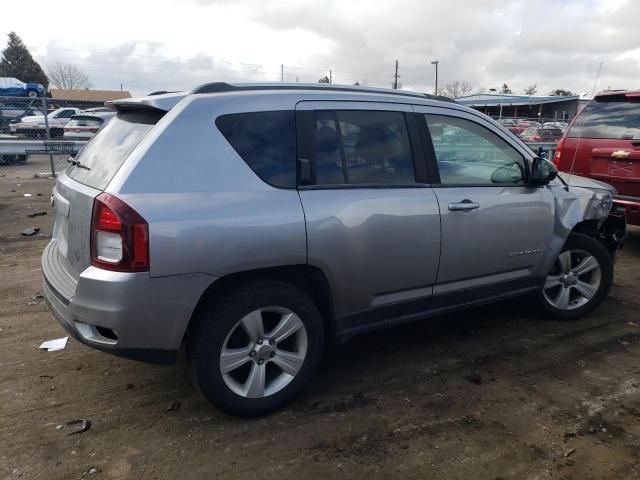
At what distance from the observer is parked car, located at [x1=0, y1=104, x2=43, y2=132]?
513 inches

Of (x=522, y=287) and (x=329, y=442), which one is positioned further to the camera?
(x=522, y=287)

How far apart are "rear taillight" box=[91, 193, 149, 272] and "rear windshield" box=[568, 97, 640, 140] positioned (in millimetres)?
5813

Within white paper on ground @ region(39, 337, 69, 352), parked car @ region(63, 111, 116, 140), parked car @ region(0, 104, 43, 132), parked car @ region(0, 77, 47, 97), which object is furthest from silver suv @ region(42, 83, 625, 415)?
parked car @ region(0, 77, 47, 97)

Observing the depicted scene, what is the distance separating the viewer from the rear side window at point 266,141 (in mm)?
2838

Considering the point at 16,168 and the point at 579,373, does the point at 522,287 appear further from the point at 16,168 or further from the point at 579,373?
the point at 16,168

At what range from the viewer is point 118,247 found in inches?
98.4

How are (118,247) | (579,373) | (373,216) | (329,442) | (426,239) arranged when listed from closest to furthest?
(118,247), (329,442), (373,216), (426,239), (579,373)

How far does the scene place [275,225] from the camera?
110 inches

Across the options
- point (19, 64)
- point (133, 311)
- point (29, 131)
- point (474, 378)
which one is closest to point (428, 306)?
point (474, 378)

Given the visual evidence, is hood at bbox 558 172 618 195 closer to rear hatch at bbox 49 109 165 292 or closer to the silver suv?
the silver suv

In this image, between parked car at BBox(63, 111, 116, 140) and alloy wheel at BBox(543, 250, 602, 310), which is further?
parked car at BBox(63, 111, 116, 140)

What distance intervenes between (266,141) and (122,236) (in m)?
0.96

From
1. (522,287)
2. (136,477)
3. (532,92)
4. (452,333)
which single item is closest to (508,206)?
(522,287)

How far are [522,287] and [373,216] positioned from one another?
1706mm
